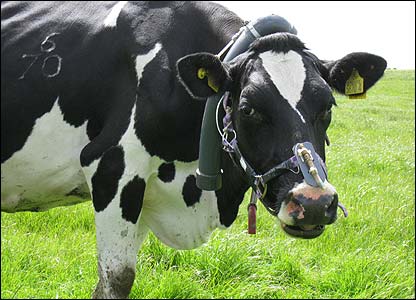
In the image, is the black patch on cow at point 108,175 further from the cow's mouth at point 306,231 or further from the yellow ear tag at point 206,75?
the cow's mouth at point 306,231

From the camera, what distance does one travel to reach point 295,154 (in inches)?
116

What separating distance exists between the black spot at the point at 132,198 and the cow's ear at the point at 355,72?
135 cm

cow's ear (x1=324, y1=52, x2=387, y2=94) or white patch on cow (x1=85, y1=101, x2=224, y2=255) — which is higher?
cow's ear (x1=324, y1=52, x2=387, y2=94)

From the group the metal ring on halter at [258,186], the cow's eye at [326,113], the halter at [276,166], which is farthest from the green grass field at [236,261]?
the cow's eye at [326,113]

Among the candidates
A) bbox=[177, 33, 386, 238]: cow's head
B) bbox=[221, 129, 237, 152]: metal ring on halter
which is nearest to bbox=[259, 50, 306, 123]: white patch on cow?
bbox=[177, 33, 386, 238]: cow's head

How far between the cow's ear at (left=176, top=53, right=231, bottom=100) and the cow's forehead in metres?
0.24

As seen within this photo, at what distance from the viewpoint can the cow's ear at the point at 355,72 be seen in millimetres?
3535

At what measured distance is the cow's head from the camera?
2.91m

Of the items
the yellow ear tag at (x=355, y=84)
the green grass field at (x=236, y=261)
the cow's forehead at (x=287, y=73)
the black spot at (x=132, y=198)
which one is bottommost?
the green grass field at (x=236, y=261)

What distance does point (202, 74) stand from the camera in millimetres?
3312

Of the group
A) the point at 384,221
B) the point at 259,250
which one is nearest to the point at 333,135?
the point at 384,221

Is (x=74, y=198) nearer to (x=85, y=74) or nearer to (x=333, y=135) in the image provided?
(x=85, y=74)

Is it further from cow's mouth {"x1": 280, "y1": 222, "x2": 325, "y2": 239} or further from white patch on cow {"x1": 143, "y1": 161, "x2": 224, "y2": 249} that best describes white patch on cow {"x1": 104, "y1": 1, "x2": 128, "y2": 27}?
cow's mouth {"x1": 280, "y1": 222, "x2": 325, "y2": 239}

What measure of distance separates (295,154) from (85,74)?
55.7 inches
